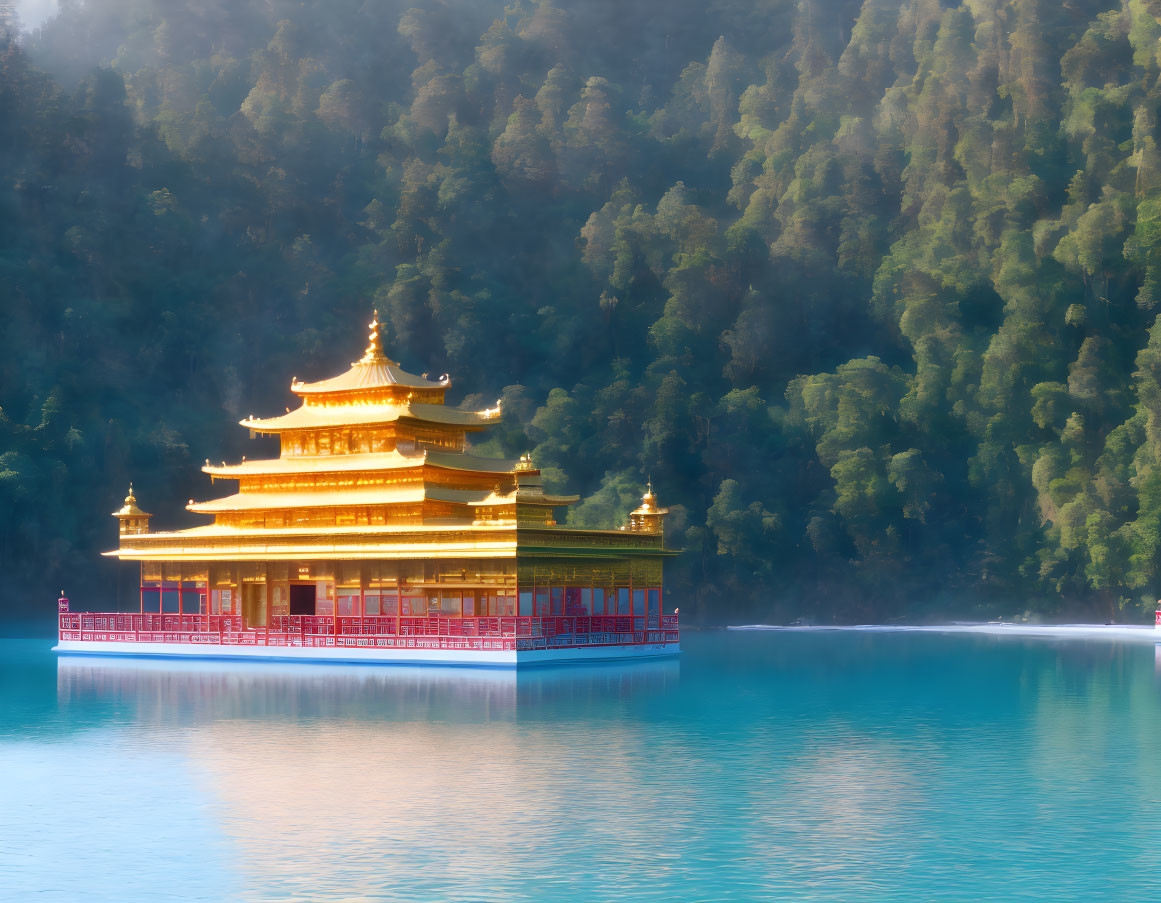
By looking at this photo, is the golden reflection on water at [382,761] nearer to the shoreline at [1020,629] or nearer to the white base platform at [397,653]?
the white base platform at [397,653]

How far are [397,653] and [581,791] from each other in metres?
25.7

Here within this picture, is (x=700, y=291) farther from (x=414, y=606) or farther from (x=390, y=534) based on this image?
(x=390, y=534)

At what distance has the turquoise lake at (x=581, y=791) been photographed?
59.1 ft

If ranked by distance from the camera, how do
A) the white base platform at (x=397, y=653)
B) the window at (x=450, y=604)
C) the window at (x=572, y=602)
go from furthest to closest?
the window at (x=572, y=602) → the window at (x=450, y=604) → the white base platform at (x=397, y=653)

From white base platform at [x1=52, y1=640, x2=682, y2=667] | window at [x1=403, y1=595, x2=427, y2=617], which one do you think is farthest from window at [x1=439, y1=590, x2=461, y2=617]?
white base platform at [x1=52, y1=640, x2=682, y2=667]

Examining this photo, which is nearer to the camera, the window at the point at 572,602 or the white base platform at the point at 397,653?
the white base platform at the point at 397,653

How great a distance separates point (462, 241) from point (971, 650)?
52615 millimetres

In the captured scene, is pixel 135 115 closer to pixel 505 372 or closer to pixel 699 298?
pixel 505 372

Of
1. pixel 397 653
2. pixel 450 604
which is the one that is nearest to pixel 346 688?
pixel 397 653

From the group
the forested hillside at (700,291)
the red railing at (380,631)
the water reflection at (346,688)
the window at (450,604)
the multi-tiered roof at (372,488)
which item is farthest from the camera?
the forested hillside at (700,291)

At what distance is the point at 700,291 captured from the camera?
93.2 meters

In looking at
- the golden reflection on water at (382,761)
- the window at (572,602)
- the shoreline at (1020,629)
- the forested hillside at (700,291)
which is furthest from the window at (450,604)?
the shoreline at (1020,629)

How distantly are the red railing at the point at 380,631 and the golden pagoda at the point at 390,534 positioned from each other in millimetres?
675

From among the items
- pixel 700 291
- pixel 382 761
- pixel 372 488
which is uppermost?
pixel 700 291
